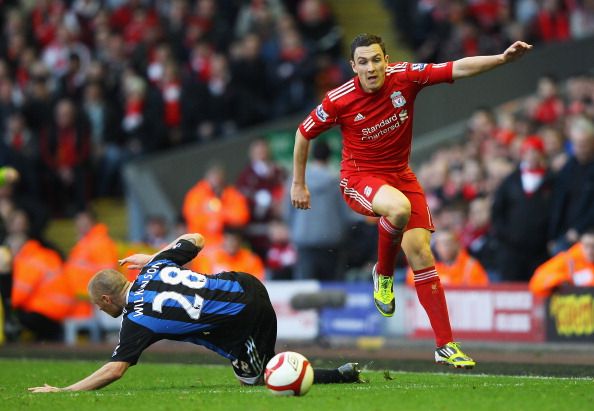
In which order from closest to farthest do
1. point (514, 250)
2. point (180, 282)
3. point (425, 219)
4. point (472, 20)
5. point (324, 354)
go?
point (180, 282) → point (425, 219) → point (324, 354) → point (514, 250) → point (472, 20)

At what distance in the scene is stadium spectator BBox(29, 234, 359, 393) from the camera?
9.42m

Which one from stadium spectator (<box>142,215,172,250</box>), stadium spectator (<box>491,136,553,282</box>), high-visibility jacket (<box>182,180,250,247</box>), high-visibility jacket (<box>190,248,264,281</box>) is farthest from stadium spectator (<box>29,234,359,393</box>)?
stadium spectator (<box>142,215,172,250</box>)

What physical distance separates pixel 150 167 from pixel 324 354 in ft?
24.2

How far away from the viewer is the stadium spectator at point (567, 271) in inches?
560

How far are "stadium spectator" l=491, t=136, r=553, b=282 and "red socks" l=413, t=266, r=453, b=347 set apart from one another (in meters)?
4.87

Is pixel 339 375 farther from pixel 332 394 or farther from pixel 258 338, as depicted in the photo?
pixel 332 394

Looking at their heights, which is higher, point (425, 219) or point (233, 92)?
point (233, 92)

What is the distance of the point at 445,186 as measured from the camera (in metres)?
16.8

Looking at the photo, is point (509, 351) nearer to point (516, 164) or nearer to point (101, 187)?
point (516, 164)

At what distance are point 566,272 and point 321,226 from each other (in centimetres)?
323

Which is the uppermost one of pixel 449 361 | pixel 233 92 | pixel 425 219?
pixel 233 92

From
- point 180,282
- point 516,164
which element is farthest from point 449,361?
point 516,164

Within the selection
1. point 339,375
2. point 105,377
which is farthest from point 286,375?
point 105,377

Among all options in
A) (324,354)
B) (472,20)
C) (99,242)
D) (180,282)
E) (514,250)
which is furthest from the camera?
(472,20)
